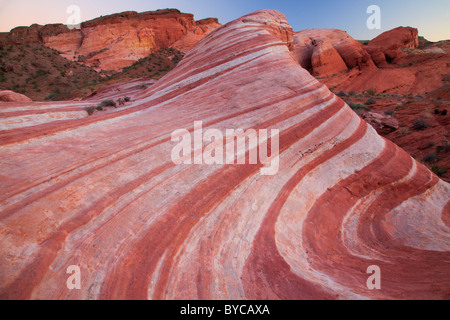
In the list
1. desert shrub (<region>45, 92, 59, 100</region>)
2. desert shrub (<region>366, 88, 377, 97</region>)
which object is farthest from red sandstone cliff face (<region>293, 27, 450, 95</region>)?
desert shrub (<region>45, 92, 59, 100</region>)

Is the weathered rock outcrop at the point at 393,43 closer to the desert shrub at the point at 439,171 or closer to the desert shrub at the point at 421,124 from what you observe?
the desert shrub at the point at 421,124

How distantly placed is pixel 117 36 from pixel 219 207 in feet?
153

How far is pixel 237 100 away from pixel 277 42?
12.6 ft

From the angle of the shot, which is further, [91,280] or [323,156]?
[323,156]

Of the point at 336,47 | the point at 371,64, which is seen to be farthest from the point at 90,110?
the point at 371,64

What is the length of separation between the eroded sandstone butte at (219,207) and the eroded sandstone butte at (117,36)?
37.8 meters

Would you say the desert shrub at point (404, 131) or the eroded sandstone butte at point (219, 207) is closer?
the eroded sandstone butte at point (219, 207)

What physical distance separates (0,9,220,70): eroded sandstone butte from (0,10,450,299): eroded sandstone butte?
37.8m

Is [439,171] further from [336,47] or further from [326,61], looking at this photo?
[336,47]

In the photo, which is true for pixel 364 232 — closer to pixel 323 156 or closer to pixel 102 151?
pixel 323 156

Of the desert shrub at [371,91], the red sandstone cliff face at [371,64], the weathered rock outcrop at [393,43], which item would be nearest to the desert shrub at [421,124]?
the desert shrub at [371,91]

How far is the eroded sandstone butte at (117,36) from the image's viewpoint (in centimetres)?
3756
